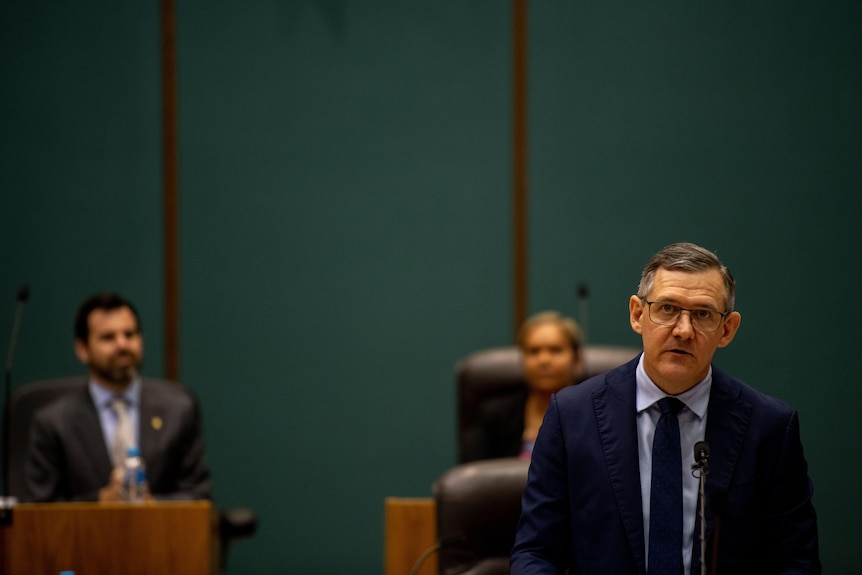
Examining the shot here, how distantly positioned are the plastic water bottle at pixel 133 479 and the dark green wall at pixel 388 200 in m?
1.14

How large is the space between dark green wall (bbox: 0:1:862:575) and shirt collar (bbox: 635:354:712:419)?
8.35 ft

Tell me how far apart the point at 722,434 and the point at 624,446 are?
0.59 ft

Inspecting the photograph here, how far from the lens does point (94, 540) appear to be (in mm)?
2869

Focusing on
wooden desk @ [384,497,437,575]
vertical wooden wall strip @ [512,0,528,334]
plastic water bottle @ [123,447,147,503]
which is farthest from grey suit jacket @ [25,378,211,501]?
vertical wooden wall strip @ [512,0,528,334]

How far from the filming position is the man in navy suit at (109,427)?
3529mm

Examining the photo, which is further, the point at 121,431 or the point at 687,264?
the point at 121,431

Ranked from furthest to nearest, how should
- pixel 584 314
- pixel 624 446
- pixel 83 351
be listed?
pixel 584 314
pixel 83 351
pixel 624 446

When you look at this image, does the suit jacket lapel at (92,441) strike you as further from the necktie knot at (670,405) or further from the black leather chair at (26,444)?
the necktie knot at (670,405)

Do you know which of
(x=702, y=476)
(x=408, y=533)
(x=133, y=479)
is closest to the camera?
(x=702, y=476)

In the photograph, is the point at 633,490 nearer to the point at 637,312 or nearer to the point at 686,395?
the point at 686,395

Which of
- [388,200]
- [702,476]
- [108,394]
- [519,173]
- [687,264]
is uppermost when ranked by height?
[519,173]

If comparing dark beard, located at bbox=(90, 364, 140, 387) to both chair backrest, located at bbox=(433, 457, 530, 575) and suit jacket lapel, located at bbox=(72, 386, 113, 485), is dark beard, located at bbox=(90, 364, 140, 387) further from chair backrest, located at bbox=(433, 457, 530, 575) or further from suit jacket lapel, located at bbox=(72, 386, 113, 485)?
chair backrest, located at bbox=(433, 457, 530, 575)

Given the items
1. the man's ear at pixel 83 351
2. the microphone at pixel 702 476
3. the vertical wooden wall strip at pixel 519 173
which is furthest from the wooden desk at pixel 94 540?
the vertical wooden wall strip at pixel 519 173

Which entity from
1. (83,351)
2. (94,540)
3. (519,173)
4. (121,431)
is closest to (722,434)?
(94,540)
